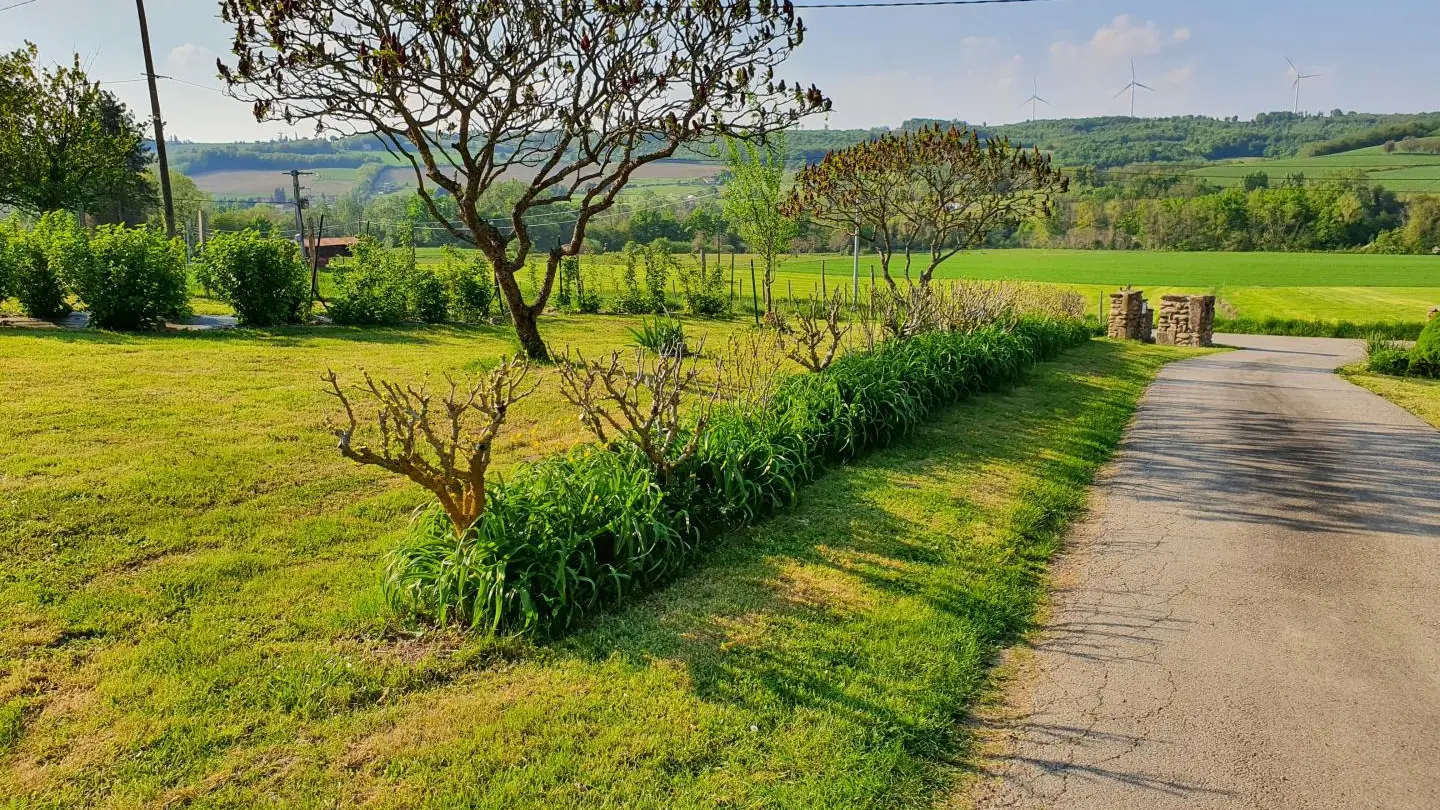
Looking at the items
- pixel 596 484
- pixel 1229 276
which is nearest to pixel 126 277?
pixel 596 484

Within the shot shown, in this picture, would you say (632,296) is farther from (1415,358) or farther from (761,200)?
(1415,358)

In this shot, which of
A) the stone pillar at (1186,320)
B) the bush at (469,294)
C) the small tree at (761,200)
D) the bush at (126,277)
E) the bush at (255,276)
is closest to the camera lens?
the bush at (126,277)

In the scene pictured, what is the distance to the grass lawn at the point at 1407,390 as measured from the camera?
10.5 meters

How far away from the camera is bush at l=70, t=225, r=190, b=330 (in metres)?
11.8

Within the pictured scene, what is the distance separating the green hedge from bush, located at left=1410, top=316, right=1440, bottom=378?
39.9ft

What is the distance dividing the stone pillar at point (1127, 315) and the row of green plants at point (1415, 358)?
25.7ft

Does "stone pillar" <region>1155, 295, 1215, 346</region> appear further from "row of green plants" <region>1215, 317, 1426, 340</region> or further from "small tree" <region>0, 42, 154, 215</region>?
"small tree" <region>0, 42, 154, 215</region>

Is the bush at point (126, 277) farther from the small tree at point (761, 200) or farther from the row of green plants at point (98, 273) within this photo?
the small tree at point (761, 200)

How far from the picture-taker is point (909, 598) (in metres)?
4.30

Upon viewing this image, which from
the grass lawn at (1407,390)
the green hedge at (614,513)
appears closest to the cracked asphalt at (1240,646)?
the green hedge at (614,513)

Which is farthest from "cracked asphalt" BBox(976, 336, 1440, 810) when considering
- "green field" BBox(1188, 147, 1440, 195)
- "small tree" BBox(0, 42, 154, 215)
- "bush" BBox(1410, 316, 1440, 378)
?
"green field" BBox(1188, 147, 1440, 195)

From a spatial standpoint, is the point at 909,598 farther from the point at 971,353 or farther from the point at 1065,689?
the point at 971,353

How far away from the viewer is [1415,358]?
14.5 metres

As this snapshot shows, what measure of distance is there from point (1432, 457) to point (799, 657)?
7.60 meters
